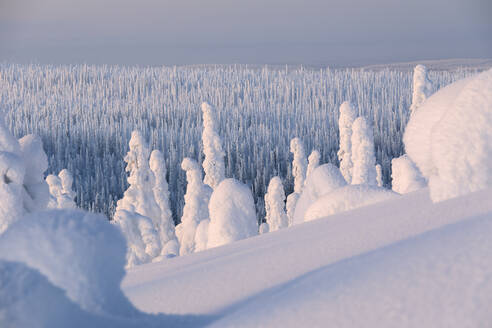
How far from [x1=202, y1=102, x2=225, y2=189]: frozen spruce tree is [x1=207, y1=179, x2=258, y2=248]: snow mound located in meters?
23.7

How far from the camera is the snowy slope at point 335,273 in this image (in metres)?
1.75

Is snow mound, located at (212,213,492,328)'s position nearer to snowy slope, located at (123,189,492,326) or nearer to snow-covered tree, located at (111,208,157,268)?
snowy slope, located at (123,189,492,326)

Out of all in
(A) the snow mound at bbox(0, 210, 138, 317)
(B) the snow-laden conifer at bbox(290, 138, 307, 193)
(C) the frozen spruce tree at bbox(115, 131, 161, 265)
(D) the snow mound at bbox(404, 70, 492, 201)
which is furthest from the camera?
(B) the snow-laden conifer at bbox(290, 138, 307, 193)

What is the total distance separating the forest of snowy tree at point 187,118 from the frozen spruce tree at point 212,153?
64.1 m

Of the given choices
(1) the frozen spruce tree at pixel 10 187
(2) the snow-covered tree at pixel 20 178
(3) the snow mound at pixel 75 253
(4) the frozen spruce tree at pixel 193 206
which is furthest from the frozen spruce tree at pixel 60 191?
(3) the snow mound at pixel 75 253

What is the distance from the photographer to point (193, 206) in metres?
32.1

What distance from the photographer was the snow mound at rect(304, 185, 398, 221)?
22.7 ft

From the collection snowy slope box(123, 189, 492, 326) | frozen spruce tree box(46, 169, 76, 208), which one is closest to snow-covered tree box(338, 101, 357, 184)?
frozen spruce tree box(46, 169, 76, 208)

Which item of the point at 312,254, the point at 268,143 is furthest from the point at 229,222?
the point at 268,143

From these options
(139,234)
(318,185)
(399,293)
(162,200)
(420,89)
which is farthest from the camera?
(420,89)

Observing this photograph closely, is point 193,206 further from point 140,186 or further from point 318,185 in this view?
point 318,185

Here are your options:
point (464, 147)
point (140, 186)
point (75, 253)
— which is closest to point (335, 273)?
point (75, 253)

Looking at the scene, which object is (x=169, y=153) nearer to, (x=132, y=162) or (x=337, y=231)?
(x=132, y=162)

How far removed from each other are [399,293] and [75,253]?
3.63 ft
